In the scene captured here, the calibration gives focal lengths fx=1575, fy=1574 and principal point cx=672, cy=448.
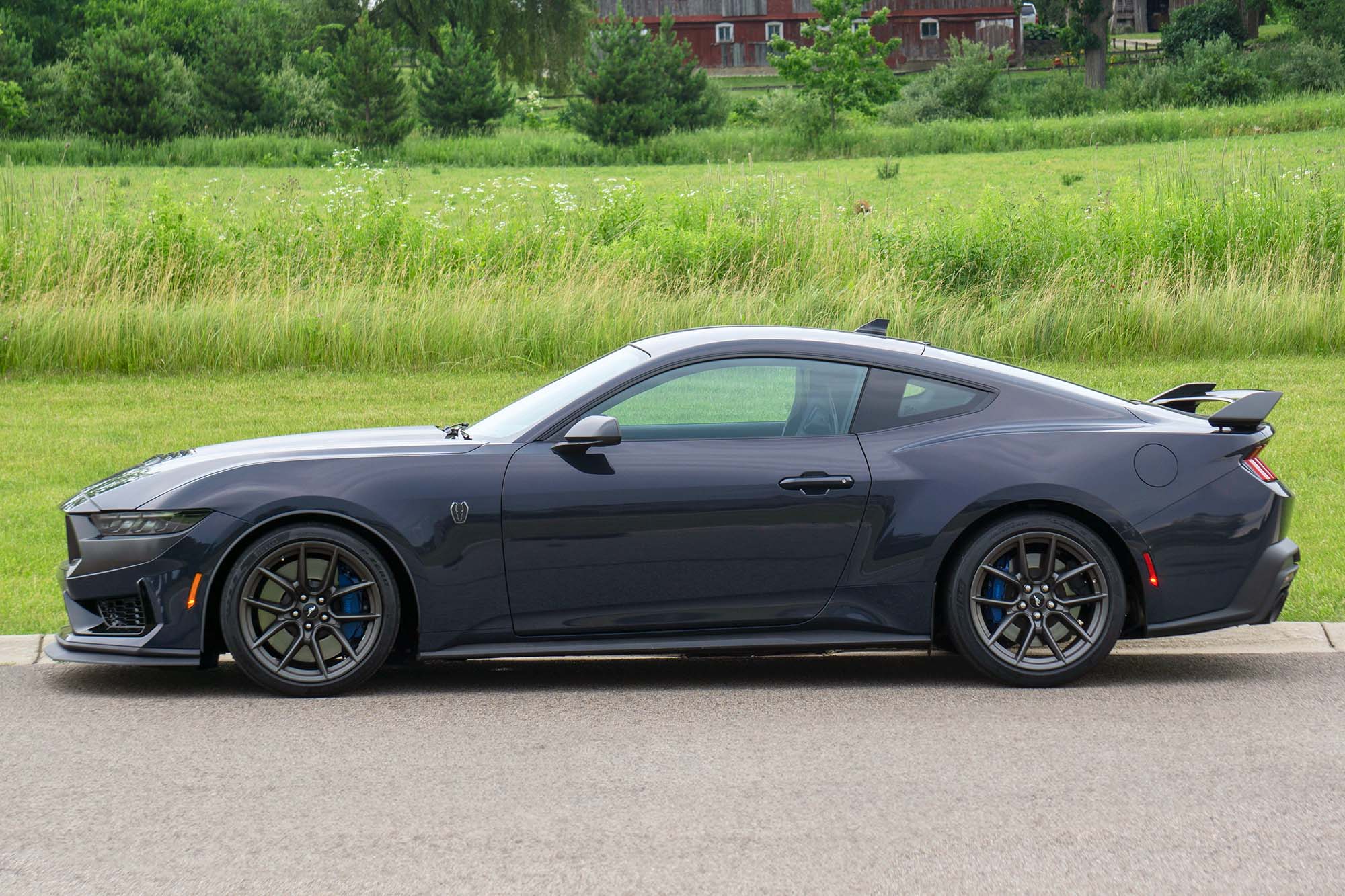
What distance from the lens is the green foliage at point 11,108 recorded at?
56.7 metres

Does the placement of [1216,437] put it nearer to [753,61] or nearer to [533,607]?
[533,607]

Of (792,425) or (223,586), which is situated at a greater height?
(792,425)

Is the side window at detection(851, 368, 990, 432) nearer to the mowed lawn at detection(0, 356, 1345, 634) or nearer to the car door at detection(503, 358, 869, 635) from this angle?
the car door at detection(503, 358, 869, 635)

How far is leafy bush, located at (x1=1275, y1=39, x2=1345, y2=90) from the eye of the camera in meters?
58.5

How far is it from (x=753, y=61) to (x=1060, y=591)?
80.3 meters

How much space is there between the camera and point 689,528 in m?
5.71

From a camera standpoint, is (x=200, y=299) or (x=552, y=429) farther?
(x=200, y=299)

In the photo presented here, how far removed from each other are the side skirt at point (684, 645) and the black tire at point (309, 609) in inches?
9.9

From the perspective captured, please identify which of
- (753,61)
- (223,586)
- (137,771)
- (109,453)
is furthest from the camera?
(753,61)

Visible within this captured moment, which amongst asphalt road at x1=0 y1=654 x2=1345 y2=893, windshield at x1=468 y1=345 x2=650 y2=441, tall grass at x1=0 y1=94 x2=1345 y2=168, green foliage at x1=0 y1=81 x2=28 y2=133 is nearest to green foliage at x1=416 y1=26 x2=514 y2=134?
tall grass at x1=0 y1=94 x2=1345 y2=168

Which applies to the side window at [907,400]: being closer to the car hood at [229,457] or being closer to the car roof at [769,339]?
the car roof at [769,339]

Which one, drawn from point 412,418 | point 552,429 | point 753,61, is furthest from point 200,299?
point 753,61

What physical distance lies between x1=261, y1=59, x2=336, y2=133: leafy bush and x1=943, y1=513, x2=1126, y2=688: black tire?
183ft

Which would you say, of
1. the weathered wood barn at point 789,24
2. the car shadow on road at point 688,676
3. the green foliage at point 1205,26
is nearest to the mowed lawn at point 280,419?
the car shadow on road at point 688,676
